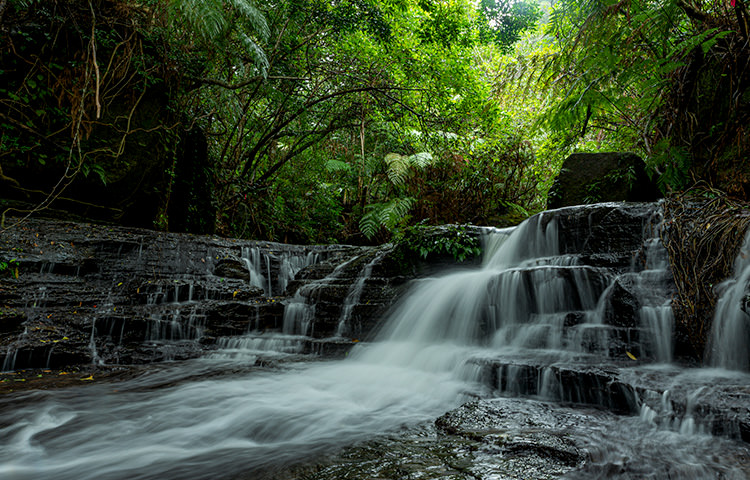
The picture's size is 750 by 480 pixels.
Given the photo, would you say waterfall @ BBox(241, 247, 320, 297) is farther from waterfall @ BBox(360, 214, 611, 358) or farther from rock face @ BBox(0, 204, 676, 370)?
Result: waterfall @ BBox(360, 214, 611, 358)

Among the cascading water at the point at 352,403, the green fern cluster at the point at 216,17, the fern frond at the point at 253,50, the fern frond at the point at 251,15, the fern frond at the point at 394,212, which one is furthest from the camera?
the fern frond at the point at 394,212

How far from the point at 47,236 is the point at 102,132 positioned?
5.99ft

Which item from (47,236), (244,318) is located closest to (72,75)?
(47,236)

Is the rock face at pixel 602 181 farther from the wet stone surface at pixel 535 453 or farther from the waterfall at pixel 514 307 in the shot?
the wet stone surface at pixel 535 453

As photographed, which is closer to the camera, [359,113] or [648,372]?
[648,372]

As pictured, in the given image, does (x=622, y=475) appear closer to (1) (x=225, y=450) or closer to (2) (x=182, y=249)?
(1) (x=225, y=450)

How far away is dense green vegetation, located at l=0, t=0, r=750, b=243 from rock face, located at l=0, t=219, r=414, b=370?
106 cm

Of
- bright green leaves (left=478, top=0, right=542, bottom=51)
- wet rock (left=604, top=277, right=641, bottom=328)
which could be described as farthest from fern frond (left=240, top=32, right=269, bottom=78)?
bright green leaves (left=478, top=0, right=542, bottom=51)

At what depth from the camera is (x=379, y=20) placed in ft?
22.3

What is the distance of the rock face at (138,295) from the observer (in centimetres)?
396

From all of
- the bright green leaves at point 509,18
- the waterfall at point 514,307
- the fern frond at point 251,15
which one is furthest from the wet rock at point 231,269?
the bright green leaves at point 509,18

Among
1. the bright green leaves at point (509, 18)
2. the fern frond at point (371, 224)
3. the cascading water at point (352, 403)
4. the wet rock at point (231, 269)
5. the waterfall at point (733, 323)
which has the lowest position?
the cascading water at point (352, 403)

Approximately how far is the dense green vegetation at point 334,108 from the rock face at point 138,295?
41.9 inches

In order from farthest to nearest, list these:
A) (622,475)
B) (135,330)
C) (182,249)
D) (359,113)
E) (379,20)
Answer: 1. (359,113)
2. (379,20)
3. (182,249)
4. (135,330)
5. (622,475)
